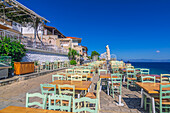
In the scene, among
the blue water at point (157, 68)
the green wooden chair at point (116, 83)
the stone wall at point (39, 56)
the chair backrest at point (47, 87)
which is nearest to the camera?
the chair backrest at point (47, 87)

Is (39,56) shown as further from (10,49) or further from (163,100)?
(163,100)

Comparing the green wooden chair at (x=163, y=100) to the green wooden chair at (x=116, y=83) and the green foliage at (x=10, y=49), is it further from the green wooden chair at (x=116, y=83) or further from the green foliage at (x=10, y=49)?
the green foliage at (x=10, y=49)

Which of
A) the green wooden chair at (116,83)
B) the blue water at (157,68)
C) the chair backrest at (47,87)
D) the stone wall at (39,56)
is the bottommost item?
the blue water at (157,68)

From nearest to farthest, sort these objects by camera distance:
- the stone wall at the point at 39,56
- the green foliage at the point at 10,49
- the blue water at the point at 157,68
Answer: the green foliage at the point at 10,49 → the stone wall at the point at 39,56 → the blue water at the point at 157,68

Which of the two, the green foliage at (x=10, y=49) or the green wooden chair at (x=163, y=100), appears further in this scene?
the green foliage at (x=10, y=49)

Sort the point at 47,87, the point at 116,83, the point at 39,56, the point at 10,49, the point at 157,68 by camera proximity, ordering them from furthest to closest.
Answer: the point at 157,68
the point at 39,56
the point at 10,49
the point at 116,83
the point at 47,87

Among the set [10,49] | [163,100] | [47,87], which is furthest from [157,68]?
[47,87]

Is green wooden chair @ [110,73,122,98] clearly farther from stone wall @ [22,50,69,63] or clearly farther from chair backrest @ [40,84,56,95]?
stone wall @ [22,50,69,63]

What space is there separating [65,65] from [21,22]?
36.6 ft

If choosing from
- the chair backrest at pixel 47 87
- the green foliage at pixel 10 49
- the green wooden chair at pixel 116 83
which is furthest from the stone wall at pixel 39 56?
the green wooden chair at pixel 116 83

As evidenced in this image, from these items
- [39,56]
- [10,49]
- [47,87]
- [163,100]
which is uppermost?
[10,49]

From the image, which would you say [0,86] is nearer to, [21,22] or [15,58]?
[15,58]

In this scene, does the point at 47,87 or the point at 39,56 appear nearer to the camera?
the point at 47,87

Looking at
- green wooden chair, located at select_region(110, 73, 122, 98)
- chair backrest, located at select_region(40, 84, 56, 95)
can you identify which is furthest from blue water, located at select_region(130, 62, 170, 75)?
chair backrest, located at select_region(40, 84, 56, 95)
